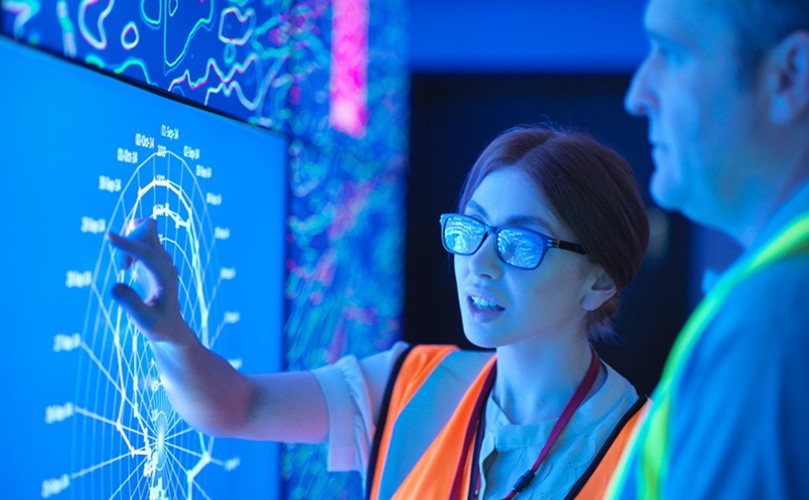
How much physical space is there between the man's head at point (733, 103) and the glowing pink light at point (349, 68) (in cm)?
196

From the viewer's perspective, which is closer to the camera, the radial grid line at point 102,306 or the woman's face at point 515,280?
the radial grid line at point 102,306

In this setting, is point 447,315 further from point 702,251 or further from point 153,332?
point 153,332

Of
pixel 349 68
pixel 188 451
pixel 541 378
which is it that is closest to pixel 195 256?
pixel 188 451

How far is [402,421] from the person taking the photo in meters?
1.65

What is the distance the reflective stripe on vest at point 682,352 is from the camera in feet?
2.51

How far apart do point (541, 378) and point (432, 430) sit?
22 centimetres

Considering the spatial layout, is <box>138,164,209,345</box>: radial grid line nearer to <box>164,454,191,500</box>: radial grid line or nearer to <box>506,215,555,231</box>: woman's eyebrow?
<box>164,454,191,500</box>: radial grid line

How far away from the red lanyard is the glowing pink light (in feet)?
4.49

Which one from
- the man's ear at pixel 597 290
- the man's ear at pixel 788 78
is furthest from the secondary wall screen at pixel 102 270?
the man's ear at pixel 788 78

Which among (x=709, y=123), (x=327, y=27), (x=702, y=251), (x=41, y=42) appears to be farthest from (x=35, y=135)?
(x=702, y=251)

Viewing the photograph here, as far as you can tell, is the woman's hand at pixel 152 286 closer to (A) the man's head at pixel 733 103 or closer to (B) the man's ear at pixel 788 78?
(A) the man's head at pixel 733 103

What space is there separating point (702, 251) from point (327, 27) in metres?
2.83

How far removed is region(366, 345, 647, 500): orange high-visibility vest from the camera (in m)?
1.52

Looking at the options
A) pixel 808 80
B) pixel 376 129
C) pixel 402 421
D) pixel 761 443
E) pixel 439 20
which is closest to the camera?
pixel 761 443
